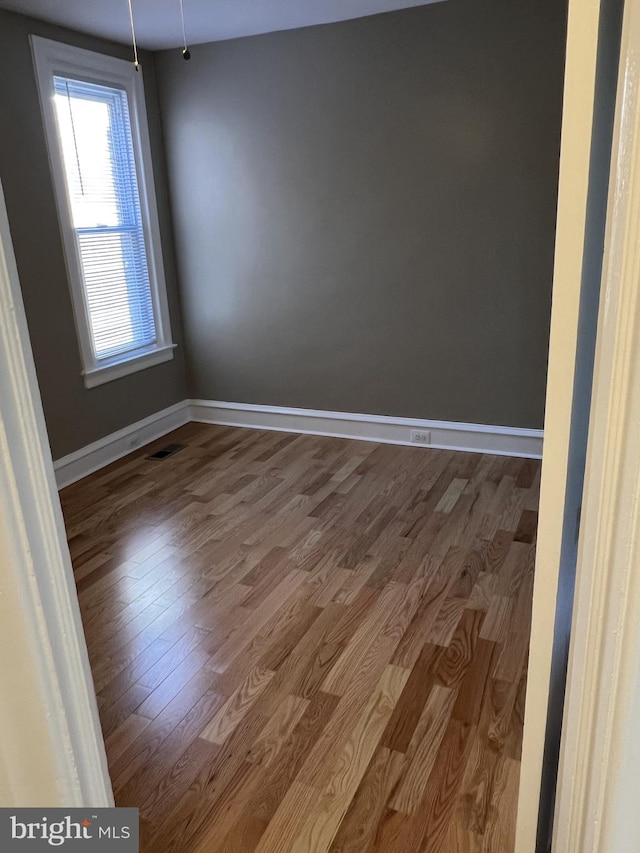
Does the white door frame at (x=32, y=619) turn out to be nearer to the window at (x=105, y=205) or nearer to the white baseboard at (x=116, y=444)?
the white baseboard at (x=116, y=444)

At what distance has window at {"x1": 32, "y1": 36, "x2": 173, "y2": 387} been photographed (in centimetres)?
341

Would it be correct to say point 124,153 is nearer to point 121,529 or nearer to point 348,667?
point 121,529

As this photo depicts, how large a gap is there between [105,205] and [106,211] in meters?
0.03

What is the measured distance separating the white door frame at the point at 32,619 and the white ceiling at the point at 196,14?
2.92 metres

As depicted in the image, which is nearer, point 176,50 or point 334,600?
point 334,600

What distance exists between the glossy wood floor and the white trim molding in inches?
28.0

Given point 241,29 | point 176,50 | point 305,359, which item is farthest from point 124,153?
point 305,359

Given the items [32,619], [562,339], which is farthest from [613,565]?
[32,619]

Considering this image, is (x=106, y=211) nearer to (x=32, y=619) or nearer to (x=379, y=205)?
(x=379, y=205)

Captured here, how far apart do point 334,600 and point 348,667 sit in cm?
39

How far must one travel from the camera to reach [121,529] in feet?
10.2

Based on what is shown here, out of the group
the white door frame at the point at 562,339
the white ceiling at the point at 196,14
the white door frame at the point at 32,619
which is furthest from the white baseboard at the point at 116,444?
the white door frame at the point at 562,339

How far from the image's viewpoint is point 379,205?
369cm

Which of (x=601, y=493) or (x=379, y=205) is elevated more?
(x=379, y=205)
